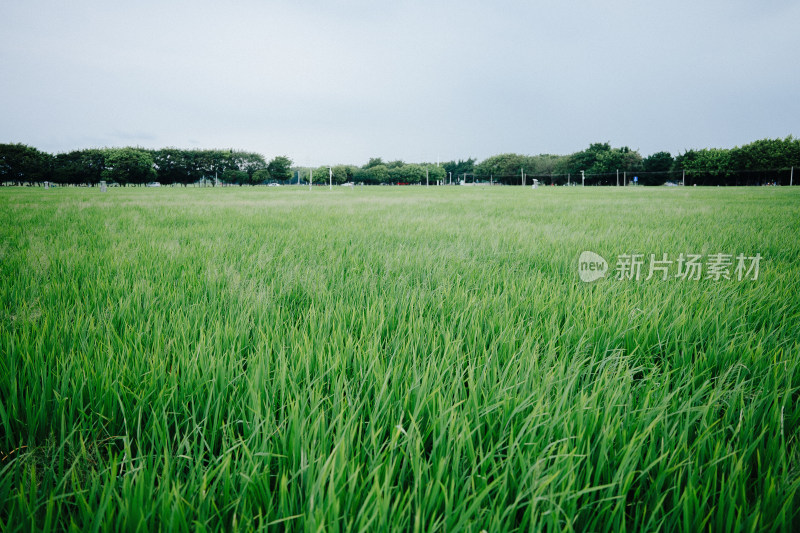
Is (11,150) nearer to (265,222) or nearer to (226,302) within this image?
(265,222)

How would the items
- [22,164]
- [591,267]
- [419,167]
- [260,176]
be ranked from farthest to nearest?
[419,167], [260,176], [22,164], [591,267]

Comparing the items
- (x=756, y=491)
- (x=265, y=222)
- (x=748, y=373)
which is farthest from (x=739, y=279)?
(x=265, y=222)

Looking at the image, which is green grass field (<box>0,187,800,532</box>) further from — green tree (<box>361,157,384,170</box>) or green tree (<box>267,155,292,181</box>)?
green tree (<box>361,157,384,170</box>)

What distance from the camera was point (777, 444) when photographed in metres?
0.77

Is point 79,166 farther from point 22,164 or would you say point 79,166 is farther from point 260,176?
point 260,176

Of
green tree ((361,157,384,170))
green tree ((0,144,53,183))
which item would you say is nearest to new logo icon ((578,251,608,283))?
green tree ((0,144,53,183))

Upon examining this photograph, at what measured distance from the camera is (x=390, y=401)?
0.90m

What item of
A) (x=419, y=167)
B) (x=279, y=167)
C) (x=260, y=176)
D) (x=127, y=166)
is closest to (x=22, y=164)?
(x=127, y=166)

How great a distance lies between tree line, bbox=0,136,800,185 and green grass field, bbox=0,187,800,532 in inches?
1569

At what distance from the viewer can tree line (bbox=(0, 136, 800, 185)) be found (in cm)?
4962

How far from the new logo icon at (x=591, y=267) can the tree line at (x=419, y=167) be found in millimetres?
Result: 39277

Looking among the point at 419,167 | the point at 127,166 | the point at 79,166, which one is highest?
the point at 419,167

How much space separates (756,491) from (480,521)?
1.89 ft

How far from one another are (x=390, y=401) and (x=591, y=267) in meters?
2.31
